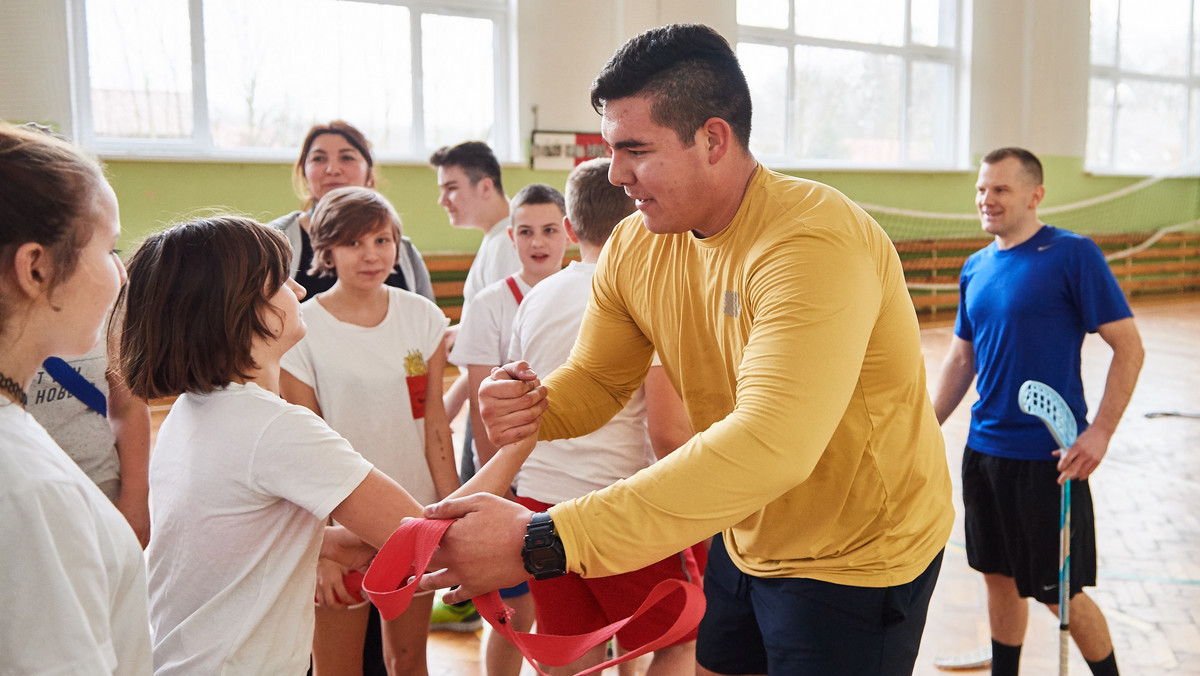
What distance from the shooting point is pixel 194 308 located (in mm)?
1512

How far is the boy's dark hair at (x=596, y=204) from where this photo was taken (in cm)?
251

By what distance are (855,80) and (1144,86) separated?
5.22 meters

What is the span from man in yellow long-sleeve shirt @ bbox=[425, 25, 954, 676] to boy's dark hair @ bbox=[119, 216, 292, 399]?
0.46 m

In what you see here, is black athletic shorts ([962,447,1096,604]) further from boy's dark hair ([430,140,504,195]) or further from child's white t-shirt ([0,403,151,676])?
child's white t-shirt ([0,403,151,676])

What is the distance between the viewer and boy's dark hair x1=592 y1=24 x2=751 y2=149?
4.91ft

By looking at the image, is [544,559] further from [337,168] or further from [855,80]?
[855,80]

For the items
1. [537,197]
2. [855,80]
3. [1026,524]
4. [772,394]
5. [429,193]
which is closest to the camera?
[772,394]

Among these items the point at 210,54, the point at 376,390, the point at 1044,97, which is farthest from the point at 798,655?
the point at 1044,97

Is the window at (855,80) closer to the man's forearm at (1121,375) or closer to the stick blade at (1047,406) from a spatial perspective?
the man's forearm at (1121,375)

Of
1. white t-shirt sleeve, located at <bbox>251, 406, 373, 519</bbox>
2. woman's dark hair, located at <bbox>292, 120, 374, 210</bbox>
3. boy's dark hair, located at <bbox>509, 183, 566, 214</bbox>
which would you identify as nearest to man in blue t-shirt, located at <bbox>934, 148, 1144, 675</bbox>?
boy's dark hair, located at <bbox>509, 183, 566, 214</bbox>

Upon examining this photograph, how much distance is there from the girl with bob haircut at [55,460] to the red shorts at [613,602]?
1252 mm

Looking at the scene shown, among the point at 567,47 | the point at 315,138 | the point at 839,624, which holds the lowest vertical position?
the point at 839,624

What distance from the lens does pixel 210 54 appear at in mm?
7805

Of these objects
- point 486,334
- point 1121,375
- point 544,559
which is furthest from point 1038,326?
point 544,559
